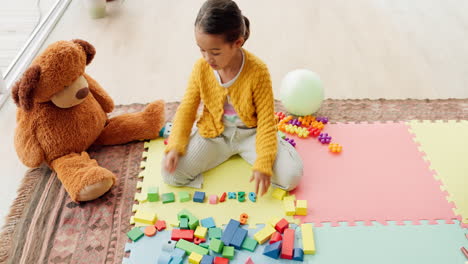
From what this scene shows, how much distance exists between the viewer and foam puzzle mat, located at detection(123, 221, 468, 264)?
3.92 feet

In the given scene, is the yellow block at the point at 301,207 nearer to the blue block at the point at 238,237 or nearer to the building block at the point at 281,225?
the building block at the point at 281,225

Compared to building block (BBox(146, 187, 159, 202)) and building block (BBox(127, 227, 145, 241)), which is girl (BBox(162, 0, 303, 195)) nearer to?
building block (BBox(146, 187, 159, 202))

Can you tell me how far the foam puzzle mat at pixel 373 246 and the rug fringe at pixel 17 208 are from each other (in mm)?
354

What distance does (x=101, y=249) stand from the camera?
1252 millimetres

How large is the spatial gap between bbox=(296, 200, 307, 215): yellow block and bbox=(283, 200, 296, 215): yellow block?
1 centimetres

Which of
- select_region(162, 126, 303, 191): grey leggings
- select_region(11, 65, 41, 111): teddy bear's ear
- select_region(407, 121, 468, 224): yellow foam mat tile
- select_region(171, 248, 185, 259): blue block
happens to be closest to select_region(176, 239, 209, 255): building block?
select_region(171, 248, 185, 259): blue block

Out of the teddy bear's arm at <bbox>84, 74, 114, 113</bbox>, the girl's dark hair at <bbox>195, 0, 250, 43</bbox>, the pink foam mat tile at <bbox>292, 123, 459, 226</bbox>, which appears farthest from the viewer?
the teddy bear's arm at <bbox>84, 74, 114, 113</bbox>

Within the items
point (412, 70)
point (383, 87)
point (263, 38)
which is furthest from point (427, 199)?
point (263, 38)

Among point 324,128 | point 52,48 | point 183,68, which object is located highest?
point 52,48

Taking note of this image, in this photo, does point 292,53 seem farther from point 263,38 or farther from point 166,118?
point 166,118

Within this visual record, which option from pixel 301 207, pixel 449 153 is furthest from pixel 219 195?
pixel 449 153

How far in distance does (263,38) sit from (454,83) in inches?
34.2

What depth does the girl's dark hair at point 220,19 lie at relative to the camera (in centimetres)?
111

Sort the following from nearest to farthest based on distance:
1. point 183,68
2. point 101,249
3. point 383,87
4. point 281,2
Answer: point 101,249
point 383,87
point 183,68
point 281,2
